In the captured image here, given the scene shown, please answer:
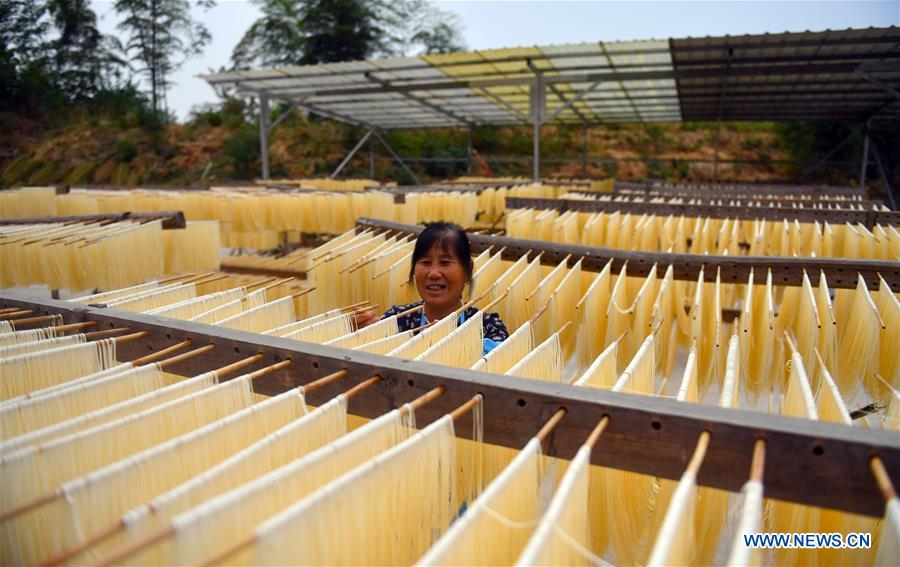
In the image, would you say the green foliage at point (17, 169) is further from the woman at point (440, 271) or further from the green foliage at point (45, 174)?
the woman at point (440, 271)

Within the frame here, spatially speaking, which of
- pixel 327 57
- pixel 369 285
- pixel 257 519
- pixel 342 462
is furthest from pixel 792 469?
pixel 327 57

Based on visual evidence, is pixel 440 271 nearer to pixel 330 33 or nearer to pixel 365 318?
pixel 365 318

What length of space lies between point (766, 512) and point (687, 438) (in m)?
0.71

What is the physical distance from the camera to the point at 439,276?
2797 millimetres

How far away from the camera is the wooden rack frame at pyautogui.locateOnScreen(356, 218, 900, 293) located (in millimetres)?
3029

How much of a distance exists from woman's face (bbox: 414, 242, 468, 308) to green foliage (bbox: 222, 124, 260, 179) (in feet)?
81.2

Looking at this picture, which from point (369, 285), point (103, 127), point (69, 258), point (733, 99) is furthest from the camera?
point (103, 127)

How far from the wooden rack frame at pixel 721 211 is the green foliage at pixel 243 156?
2201 centimetres

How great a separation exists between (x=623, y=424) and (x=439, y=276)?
166cm

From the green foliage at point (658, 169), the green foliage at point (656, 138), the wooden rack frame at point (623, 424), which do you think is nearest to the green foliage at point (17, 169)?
the wooden rack frame at point (623, 424)

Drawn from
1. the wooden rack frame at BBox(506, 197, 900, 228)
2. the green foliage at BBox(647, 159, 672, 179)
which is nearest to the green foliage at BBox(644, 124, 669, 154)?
the green foliage at BBox(647, 159, 672, 179)

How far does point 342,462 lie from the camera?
3.55 feet

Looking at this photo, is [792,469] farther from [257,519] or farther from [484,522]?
[257,519]

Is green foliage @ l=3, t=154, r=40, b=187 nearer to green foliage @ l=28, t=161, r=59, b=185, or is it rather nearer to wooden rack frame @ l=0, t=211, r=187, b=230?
green foliage @ l=28, t=161, r=59, b=185
